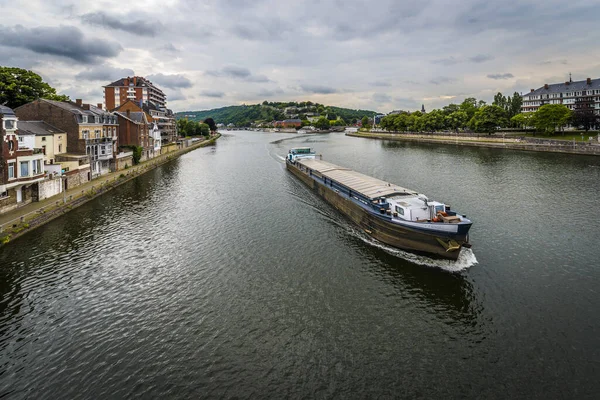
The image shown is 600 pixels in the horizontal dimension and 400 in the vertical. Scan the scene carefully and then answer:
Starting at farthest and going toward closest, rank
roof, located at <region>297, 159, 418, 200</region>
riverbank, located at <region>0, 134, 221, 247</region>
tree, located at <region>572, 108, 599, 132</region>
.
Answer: tree, located at <region>572, 108, 599, 132</region> → roof, located at <region>297, 159, 418, 200</region> → riverbank, located at <region>0, 134, 221, 247</region>

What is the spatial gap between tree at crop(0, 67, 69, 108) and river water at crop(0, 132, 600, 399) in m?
43.7

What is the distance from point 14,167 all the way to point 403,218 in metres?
37.7

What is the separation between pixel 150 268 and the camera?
25.6 metres

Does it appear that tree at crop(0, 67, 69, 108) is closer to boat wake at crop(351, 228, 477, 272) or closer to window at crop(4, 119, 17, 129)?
window at crop(4, 119, 17, 129)

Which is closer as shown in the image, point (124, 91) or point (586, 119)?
point (586, 119)

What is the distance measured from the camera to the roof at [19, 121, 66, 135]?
4533cm

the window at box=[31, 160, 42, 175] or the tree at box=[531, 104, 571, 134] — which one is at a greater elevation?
the tree at box=[531, 104, 571, 134]

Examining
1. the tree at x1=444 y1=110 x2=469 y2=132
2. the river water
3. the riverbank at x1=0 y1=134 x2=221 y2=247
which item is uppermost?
the tree at x1=444 y1=110 x2=469 y2=132

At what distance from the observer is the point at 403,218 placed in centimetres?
2783

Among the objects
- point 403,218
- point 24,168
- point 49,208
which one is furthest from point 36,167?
point 403,218

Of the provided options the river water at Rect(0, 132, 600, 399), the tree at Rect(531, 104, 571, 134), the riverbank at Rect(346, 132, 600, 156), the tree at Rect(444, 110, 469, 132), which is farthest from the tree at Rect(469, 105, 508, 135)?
the river water at Rect(0, 132, 600, 399)

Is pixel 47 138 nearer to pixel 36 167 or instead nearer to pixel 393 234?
pixel 36 167

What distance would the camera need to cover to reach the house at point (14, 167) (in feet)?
110

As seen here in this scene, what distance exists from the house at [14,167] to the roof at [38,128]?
7796 mm
